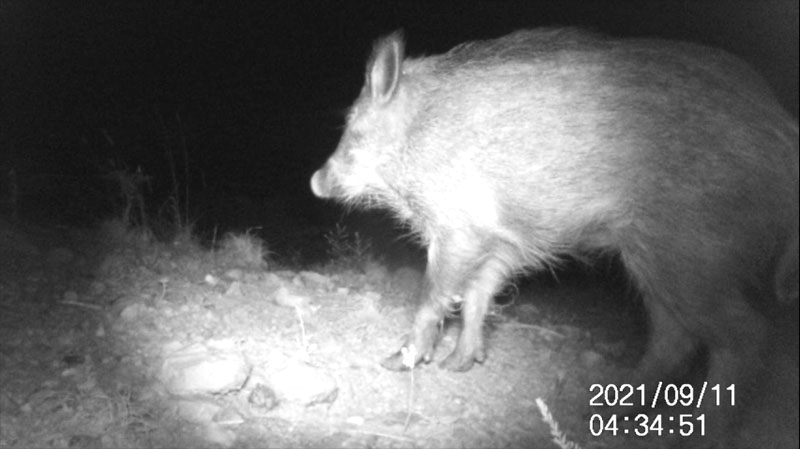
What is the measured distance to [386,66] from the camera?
4.88 meters

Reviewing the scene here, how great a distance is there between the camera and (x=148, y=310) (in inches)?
175

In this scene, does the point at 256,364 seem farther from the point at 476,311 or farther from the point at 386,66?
the point at 386,66

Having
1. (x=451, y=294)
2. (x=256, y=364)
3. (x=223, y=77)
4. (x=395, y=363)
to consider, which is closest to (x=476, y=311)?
(x=451, y=294)

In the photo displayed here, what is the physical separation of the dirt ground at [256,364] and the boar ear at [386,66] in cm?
122

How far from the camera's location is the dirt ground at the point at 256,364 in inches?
142

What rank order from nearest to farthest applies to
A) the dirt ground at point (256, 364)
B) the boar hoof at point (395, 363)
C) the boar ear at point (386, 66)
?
the dirt ground at point (256, 364) → the boar hoof at point (395, 363) → the boar ear at point (386, 66)

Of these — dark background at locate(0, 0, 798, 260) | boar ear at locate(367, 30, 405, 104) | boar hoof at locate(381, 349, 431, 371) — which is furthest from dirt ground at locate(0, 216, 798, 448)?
boar ear at locate(367, 30, 405, 104)

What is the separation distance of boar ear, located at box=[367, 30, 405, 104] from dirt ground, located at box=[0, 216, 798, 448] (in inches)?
48.2

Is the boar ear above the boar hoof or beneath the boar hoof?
above

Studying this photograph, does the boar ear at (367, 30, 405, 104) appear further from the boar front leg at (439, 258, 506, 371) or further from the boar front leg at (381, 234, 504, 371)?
the boar front leg at (439, 258, 506, 371)

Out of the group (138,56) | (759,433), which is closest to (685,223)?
(759,433)

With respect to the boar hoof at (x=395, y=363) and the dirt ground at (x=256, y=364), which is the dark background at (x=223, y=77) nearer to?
the dirt ground at (x=256, y=364)

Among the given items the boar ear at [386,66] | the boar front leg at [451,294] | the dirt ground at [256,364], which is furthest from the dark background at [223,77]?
the boar front leg at [451,294]

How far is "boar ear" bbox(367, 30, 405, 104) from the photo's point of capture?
4.82 metres
